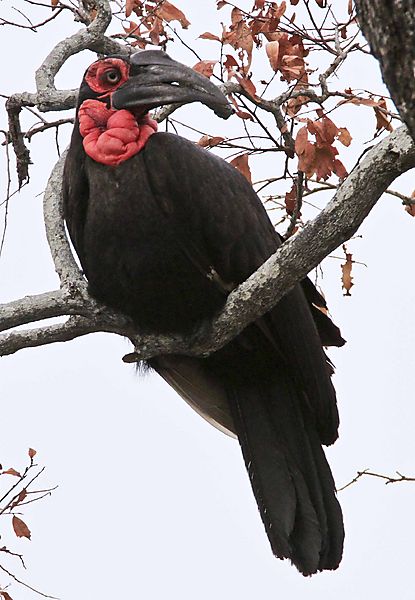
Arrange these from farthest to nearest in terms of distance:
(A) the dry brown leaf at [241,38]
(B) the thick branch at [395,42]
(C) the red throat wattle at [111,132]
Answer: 1. (A) the dry brown leaf at [241,38]
2. (C) the red throat wattle at [111,132]
3. (B) the thick branch at [395,42]

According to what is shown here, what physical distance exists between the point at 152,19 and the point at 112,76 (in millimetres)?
840

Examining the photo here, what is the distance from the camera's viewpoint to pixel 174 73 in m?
4.05

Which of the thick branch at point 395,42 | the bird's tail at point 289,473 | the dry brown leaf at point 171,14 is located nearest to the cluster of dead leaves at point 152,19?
the dry brown leaf at point 171,14

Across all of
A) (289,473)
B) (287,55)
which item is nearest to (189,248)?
(287,55)

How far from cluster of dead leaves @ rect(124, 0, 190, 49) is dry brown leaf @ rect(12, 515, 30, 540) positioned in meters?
2.07

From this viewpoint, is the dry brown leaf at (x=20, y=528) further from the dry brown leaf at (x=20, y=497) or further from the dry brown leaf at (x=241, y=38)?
the dry brown leaf at (x=241, y=38)

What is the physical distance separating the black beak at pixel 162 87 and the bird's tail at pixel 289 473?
118cm

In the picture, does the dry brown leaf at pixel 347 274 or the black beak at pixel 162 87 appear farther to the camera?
the dry brown leaf at pixel 347 274

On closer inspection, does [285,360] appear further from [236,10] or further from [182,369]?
[236,10]

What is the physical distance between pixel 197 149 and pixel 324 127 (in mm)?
470

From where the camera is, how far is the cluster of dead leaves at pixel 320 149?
4059mm

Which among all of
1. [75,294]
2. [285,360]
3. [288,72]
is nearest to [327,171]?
[288,72]

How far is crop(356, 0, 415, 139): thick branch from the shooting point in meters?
1.85

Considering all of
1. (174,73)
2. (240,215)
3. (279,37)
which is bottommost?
(240,215)
